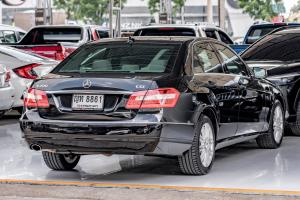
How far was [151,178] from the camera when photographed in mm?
9367

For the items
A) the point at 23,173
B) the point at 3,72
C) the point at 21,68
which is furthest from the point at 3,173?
the point at 21,68

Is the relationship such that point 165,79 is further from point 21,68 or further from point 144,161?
point 21,68

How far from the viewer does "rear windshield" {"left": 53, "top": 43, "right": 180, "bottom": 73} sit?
9.33 m

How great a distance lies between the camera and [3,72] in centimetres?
1455

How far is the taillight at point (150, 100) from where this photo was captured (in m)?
8.70

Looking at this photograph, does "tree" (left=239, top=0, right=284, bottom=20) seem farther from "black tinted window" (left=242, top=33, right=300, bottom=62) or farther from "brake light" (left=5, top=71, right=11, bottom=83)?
"brake light" (left=5, top=71, right=11, bottom=83)

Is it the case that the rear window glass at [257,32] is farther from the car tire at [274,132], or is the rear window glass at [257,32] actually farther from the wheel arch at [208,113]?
the wheel arch at [208,113]

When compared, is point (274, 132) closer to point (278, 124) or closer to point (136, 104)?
point (278, 124)

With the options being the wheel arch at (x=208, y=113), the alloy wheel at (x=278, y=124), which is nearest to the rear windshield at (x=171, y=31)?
the alloy wheel at (x=278, y=124)

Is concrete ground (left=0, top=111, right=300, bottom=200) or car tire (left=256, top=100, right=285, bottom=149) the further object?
car tire (left=256, top=100, right=285, bottom=149)

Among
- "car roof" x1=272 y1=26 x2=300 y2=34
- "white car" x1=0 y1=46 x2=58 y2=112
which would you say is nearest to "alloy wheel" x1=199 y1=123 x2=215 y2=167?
"car roof" x1=272 y1=26 x2=300 y2=34

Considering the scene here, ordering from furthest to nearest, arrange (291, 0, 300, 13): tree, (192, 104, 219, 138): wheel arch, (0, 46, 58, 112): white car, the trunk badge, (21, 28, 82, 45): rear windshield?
(291, 0, 300, 13): tree → (21, 28, 82, 45): rear windshield → (0, 46, 58, 112): white car → (192, 104, 219, 138): wheel arch → the trunk badge

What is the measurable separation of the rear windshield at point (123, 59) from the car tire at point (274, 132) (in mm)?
2516

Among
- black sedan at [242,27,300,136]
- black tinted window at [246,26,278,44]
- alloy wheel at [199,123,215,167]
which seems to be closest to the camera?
alloy wheel at [199,123,215,167]
